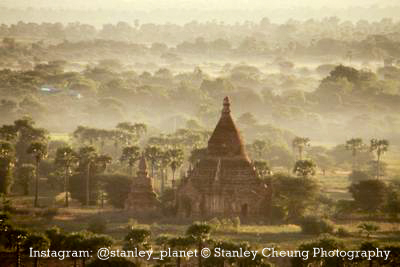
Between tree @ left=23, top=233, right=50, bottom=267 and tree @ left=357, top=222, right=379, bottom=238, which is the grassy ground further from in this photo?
tree @ left=23, top=233, right=50, bottom=267

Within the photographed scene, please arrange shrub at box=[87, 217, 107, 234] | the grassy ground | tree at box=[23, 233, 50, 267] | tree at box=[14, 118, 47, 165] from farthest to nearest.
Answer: tree at box=[14, 118, 47, 165]
shrub at box=[87, 217, 107, 234]
the grassy ground
tree at box=[23, 233, 50, 267]

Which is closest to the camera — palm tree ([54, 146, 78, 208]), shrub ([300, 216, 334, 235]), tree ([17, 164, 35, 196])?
shrub ([300, 216, 334, 235])

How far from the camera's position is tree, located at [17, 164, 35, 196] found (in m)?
102

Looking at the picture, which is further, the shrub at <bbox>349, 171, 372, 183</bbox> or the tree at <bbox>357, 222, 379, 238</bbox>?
the shrub at <bbox>349, 171, 372, 183</bbox>

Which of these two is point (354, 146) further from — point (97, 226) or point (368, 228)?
point (97, 226)

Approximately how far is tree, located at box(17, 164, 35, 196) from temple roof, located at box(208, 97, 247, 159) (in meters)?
24.5

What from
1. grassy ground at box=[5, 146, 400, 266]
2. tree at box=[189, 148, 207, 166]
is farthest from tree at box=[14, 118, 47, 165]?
grassy ground at box=[5, 146, 400, 266]

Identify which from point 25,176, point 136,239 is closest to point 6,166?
point 25,176

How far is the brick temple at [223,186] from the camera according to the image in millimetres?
84125

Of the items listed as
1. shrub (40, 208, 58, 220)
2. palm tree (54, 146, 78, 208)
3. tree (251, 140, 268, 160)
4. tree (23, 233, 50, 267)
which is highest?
tree (251, 140, 268, 160)

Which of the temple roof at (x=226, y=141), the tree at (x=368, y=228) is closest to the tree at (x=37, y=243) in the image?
the temple roof at (x=226, y=141)

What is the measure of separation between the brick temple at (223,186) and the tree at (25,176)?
22788 millimetres

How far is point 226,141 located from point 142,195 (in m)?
9.21

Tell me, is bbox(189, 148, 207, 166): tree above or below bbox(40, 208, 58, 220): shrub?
above
